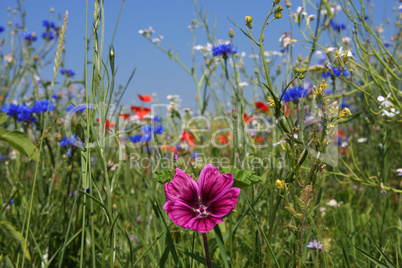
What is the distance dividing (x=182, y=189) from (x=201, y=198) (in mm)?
50

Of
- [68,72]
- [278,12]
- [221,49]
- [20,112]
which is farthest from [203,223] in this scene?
[68,72]

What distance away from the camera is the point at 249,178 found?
86cm

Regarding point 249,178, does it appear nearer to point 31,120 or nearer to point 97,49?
point 97,49

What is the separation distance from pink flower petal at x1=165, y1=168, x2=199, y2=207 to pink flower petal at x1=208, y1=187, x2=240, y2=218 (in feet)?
0.16

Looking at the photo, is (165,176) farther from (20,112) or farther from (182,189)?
(20,112)

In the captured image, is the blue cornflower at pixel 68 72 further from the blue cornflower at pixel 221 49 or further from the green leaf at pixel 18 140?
the green leaf at pixel 18 140

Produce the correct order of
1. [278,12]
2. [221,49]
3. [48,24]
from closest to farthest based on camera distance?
[278,12], [221,49], [48,24]

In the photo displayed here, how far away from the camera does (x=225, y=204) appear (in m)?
0.78

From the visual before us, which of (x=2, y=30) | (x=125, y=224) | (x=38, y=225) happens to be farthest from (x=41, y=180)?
(x=2, y=30)

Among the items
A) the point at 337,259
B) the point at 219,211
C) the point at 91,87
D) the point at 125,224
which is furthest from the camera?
the point at 125,224

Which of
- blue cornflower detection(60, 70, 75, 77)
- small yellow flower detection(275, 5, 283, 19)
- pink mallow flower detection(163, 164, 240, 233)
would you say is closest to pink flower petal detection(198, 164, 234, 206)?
pink mallow flower detection(163, 164, 240, 233)

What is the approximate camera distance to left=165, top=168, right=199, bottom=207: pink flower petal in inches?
30.9

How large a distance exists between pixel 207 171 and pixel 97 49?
1.31 ft

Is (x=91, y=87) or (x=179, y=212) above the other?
(x=91, y=87)
